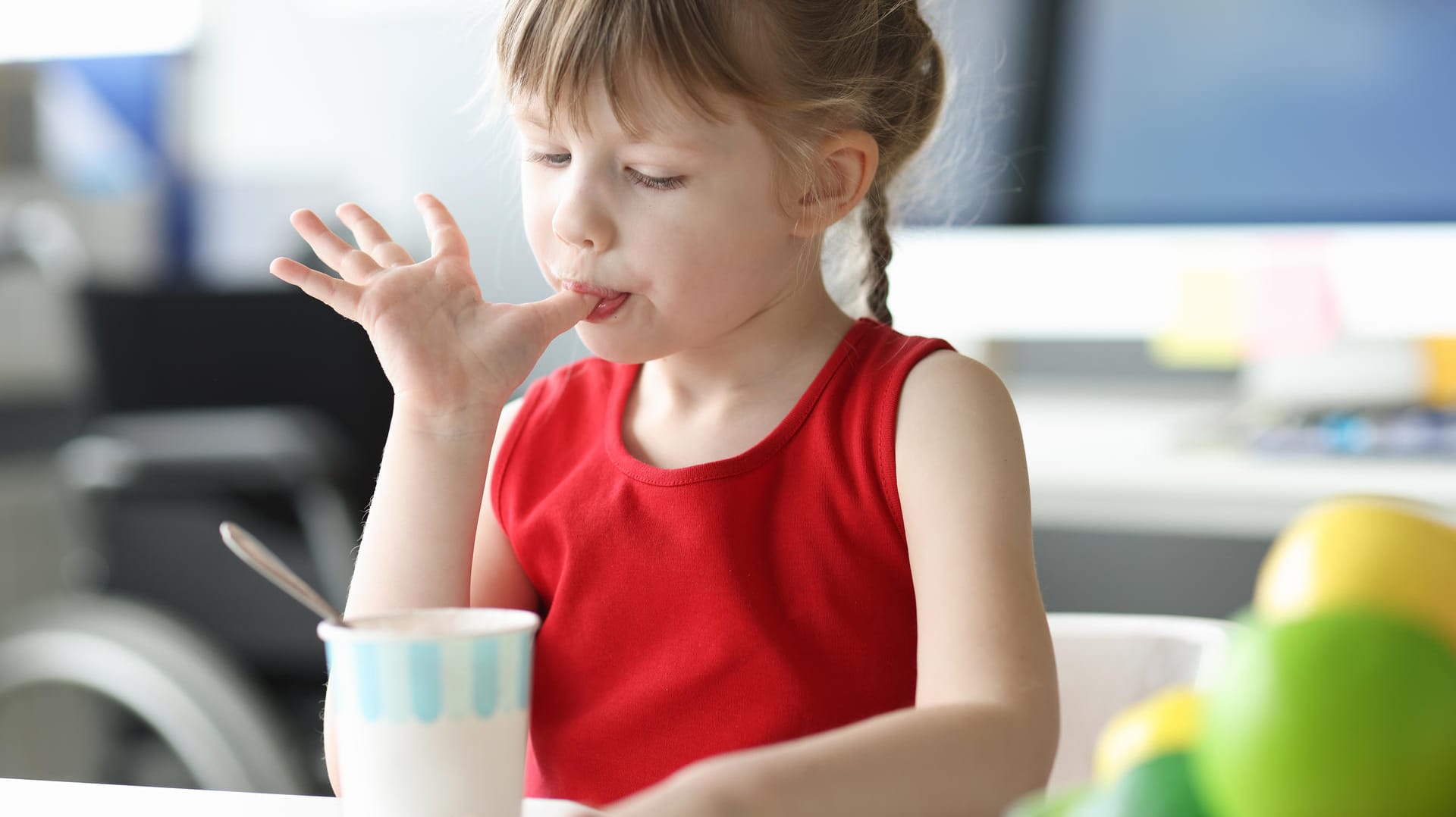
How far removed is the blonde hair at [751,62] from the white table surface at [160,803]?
1.13 ft

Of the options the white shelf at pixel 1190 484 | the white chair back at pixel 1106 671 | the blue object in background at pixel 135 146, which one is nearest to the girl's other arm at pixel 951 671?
the white chair back at pixel 1106 671

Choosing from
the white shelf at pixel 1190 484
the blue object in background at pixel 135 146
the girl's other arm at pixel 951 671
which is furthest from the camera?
the blue object in background at pixel 135 146

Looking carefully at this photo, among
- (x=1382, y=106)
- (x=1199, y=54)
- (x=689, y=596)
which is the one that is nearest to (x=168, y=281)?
(x=1199, y=54)

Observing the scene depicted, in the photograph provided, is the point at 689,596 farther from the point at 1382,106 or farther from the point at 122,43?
the point at 122,43

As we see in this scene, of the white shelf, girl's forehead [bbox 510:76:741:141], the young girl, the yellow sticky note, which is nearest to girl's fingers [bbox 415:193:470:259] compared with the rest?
the young girl

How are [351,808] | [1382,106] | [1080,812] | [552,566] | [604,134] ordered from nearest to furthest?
[1080,812] < [351,808] < [604,134] < [552,566] < [1382,106]

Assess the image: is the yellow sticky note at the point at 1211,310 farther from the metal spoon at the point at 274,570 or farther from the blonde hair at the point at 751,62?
the metal spoon at the point at 274,570

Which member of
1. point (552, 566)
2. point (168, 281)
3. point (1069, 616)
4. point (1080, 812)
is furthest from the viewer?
point (168, 281)

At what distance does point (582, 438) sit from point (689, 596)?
0.14 m

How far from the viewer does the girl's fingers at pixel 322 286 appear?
0.75m

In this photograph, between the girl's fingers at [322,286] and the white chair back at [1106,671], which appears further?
the white chair back at [1106,671]

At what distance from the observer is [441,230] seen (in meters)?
0.82

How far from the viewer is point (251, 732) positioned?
1738 millimetres

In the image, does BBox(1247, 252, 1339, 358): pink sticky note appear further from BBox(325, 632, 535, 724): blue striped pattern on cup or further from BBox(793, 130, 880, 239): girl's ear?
BBox(325, 632, 535, 724): blue striped pattern on cup
